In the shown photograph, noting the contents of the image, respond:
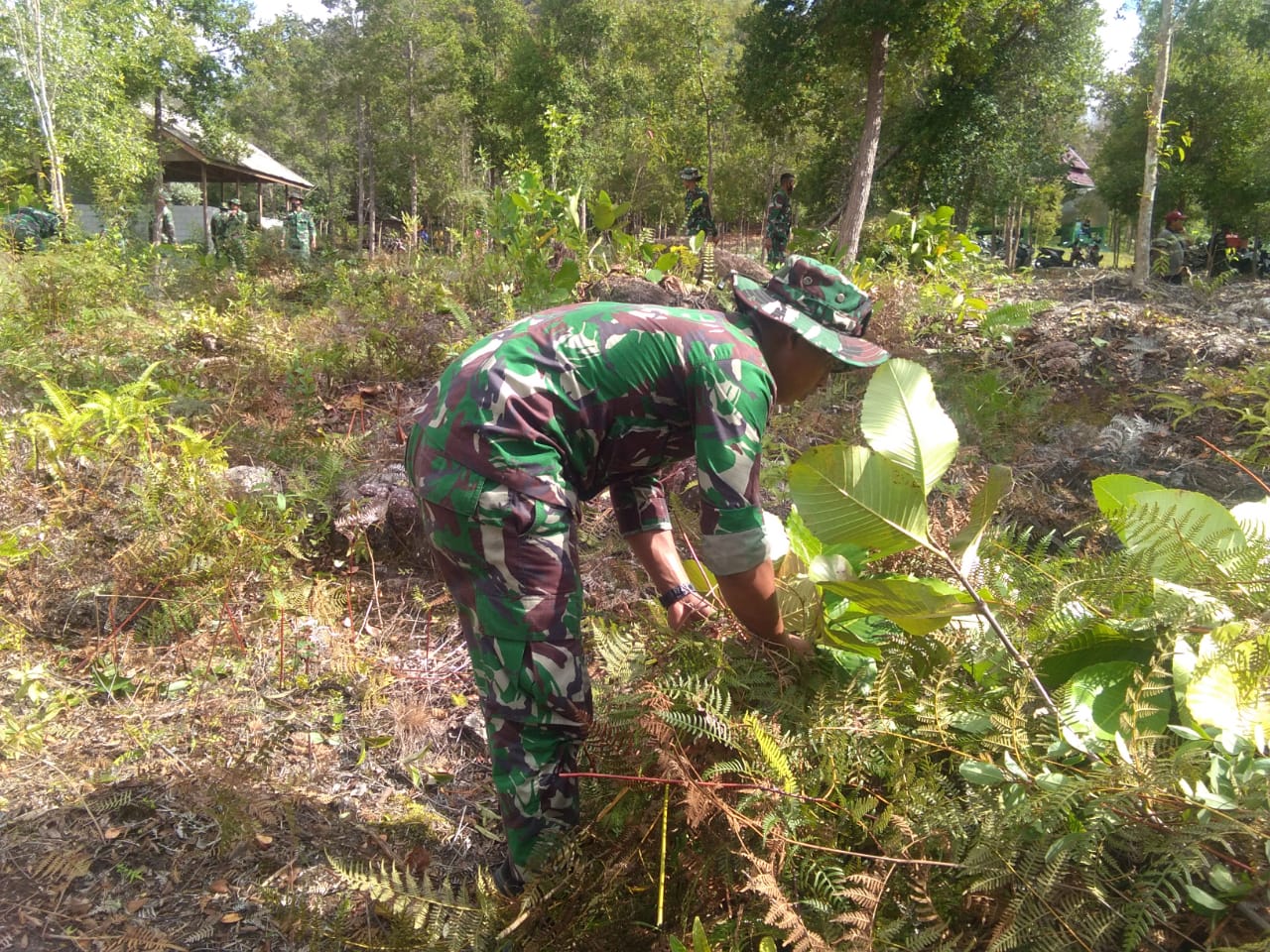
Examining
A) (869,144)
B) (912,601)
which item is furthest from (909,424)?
(869,144)

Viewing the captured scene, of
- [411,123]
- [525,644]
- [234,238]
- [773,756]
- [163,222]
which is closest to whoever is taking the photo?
[773,756]

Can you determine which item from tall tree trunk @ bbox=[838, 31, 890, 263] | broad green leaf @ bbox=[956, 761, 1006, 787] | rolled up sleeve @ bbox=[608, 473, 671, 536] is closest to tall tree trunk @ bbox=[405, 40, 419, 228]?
tall tree trunk @ bbox=[838, 31, 890, 263]

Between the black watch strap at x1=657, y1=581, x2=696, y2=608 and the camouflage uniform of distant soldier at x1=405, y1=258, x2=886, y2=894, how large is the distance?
147 mm

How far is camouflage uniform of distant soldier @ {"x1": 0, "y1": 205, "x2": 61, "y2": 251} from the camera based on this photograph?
23.0 feet

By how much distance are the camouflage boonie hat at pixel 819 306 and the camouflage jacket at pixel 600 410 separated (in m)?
0.08

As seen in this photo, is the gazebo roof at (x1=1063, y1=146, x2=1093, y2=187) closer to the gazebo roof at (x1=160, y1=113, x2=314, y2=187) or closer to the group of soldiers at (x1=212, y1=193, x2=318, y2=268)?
the group of soldiers at (x1=212, y1=193, x2=318, y2=268)

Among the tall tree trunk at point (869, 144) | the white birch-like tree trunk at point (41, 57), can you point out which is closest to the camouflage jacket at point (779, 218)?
the tall tree trunk at point (869, 144)

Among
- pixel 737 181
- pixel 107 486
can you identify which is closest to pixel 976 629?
pixel 107 486

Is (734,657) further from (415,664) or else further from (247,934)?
(415,664)

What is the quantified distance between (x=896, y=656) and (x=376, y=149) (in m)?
25.9

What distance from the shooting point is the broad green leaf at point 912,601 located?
3.65ft

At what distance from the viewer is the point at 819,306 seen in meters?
1.65

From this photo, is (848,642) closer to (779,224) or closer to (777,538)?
(777,538)

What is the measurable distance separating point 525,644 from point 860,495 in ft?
2.38
